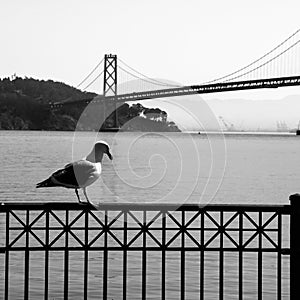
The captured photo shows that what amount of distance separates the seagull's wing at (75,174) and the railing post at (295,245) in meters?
1.88

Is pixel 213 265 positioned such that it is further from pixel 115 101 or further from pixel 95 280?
pixel 115 101

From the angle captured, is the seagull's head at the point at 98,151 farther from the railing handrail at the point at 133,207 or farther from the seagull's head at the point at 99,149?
the railing handrail at the point at 133,207

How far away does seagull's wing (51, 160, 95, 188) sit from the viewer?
8.20m

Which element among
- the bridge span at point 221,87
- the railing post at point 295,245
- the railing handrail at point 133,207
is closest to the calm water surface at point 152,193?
the railing handrail at point 133,207

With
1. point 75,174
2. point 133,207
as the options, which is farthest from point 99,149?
point 133,207

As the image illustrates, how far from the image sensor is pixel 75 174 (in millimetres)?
8211

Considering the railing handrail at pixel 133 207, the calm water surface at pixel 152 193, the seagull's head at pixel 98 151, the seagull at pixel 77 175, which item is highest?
the seagull's head at pixel 98 151

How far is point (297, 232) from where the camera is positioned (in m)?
7.91

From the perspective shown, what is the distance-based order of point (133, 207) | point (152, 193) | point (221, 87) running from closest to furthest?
point (133, 207), point (152, 193), point (221, 87)

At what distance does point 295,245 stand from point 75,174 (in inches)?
82.6

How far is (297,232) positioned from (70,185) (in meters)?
2.13

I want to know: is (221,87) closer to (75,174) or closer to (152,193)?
(152,193)

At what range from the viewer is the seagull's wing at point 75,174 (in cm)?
820

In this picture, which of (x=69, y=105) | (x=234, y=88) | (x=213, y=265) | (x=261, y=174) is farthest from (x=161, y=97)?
(x=213, y=265)
